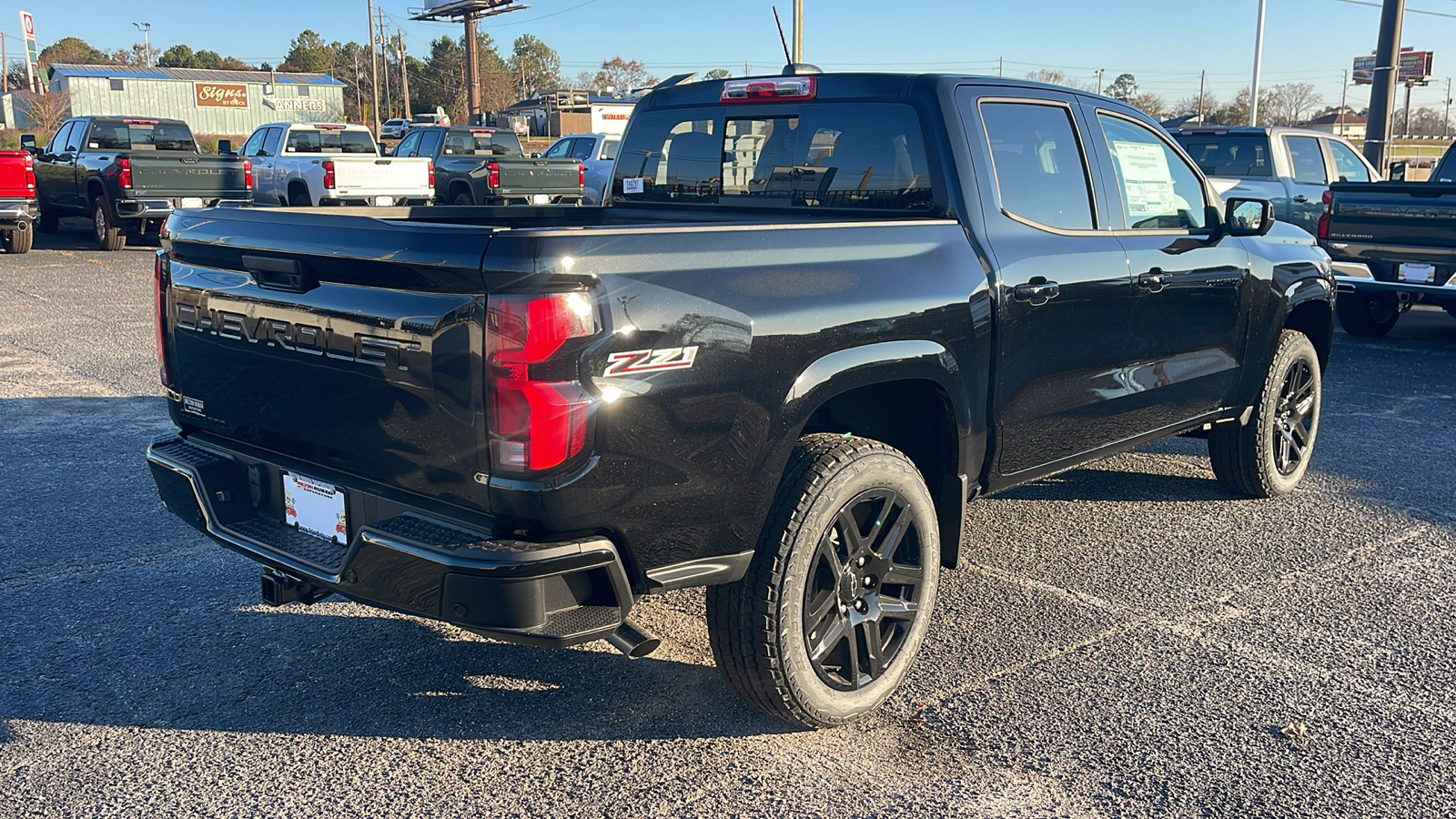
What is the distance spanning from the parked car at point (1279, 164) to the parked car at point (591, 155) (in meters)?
11.6

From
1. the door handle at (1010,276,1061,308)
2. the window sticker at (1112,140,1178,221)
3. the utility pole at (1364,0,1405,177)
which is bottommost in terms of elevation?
the door handle at (1010,276,1061,308)

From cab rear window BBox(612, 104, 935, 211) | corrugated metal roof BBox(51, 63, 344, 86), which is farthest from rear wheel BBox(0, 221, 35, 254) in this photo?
corrugated metal roof BBox(51, 63, 344, 86)

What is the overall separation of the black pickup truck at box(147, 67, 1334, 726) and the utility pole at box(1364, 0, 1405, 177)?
1846cm

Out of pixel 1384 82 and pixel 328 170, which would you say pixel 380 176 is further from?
pixel 1384 82

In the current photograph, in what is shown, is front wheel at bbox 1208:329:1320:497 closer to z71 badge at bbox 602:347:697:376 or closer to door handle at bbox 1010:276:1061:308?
door handle at bbox 1010:276:1061:308

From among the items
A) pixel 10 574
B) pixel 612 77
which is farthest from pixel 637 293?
pixel 612 77

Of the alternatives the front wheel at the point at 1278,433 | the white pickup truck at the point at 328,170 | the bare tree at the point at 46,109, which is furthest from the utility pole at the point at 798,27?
the bare tree at the point at 46,109

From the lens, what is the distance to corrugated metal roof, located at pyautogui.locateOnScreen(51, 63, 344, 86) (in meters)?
78.1

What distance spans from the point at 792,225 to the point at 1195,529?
3.01m

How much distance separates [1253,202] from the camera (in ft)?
16.6

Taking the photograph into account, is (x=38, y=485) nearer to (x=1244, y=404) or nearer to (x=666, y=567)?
(x=666, y=567)

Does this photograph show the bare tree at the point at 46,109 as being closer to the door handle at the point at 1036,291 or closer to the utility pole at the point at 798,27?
the utility pole at the point at 798,27

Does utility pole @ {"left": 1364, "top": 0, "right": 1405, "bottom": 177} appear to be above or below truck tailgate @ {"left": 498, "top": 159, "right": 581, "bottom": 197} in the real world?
above

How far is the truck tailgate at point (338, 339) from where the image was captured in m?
2.76
